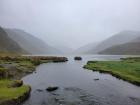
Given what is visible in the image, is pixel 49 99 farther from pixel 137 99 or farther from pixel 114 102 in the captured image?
pixel 137 99

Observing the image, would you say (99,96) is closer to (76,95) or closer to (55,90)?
(76,95)

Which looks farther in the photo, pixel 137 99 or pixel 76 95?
pixel 76 95

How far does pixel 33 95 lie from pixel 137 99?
21438mm

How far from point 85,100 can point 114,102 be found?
5.53 meters

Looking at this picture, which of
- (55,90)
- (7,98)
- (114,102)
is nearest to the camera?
(7,98)

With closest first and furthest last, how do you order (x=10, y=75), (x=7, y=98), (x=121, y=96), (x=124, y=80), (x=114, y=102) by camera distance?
1. (x=7, y=98)
2. (x=114, y=102)
3. (x=121, y=96)
4. (x=124, y=80)
5. (x=10, y=75)

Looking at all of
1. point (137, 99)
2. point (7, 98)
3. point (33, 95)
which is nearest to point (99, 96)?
point (137, 99)

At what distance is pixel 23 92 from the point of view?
40688mm

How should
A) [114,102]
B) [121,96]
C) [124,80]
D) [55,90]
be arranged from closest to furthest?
[114,102], [121,96], [55,90], [124,80]

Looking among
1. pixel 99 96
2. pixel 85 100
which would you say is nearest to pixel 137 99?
pixel 99 96

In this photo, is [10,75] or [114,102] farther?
[10,75]

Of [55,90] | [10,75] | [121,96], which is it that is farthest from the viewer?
[10,75]

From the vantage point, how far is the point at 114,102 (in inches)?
1508

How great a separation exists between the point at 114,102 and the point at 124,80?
1037 inches
